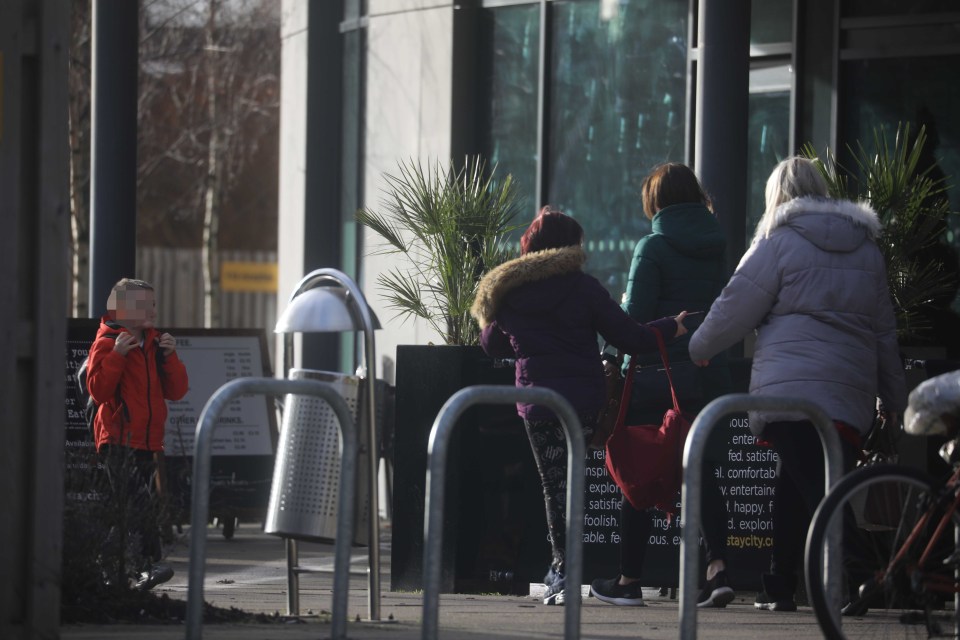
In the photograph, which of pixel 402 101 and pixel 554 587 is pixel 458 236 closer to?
pixel 554 587

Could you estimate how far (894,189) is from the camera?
8430 millimetres

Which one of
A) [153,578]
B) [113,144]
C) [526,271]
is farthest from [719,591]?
[113,144]

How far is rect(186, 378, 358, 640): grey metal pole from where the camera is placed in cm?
521

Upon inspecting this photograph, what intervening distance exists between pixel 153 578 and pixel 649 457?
220 cm

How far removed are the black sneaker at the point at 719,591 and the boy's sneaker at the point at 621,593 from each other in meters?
0.32

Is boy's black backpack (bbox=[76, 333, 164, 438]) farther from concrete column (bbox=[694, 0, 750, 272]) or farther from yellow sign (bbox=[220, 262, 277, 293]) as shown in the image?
yellow sign (bbox=[220, 262, 277, 293])

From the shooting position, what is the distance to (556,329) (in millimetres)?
6848

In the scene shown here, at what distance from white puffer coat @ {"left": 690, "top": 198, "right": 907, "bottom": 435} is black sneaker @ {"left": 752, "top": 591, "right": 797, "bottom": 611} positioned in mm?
934

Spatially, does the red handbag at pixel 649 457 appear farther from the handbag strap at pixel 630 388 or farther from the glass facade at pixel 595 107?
the glass facade at pixel 595 107

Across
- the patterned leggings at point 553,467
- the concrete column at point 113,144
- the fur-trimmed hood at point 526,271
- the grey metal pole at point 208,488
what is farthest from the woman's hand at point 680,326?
the concrete column at point 113,144

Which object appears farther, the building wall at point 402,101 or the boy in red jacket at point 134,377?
the building wall at point 402,101

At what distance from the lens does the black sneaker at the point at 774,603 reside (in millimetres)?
6770

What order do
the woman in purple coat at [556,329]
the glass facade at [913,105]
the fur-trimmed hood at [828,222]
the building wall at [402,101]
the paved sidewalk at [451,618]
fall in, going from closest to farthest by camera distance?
the paved sidewalk at [451,618] → the fur-trimmed hood at [828,222] → the woman in purple coat at [556,329] → the glass facade at [913,105] → the building wall at [402,101]

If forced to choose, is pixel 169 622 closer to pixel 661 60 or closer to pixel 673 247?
pixel 673 247
